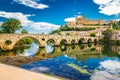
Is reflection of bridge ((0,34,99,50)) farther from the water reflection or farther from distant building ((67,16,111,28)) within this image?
distant building ((67,16,111,28))

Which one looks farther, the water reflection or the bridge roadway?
the bridge roadway

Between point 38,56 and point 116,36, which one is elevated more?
point 116,36

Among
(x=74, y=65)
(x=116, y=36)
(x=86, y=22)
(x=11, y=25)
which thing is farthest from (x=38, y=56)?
(x=86, y=22)

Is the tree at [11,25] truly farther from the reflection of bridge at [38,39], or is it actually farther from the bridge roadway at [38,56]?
the bridge roadway at [38,56]

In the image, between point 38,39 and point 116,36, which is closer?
point 38,39

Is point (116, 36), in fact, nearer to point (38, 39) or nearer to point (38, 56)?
point (38, 39)

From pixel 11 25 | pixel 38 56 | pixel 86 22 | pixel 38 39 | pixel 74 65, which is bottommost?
pixel 74 65

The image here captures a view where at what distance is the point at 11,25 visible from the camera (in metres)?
49.7

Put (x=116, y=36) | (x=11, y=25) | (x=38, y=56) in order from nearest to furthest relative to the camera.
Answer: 1. (x=38, y=56)
2. (x=11, y=25)
3. (x=116, y=36)

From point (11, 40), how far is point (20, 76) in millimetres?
30893

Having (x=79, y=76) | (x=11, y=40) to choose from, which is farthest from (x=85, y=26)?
(x=79, y=76)

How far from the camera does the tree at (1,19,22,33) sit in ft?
163

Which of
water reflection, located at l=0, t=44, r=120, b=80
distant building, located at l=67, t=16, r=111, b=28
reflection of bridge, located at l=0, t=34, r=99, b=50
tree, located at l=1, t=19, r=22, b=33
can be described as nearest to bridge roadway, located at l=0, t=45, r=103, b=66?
water reflection, located at l=0, t=44, r=120, b=80

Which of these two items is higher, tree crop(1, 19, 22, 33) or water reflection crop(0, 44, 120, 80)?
tree crop(1, 19, 22, 33)
